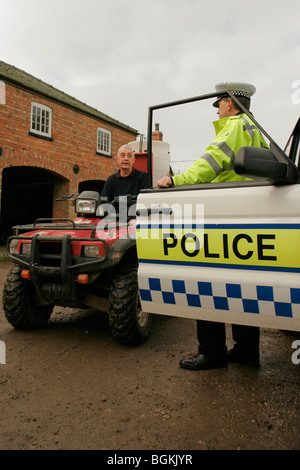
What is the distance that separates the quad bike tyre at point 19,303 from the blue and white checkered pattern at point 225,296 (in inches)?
68.6

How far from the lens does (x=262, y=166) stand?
1.54 meters

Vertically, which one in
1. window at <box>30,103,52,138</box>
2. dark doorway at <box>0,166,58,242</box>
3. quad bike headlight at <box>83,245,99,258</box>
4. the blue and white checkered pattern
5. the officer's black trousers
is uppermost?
window at <box>30,103,52,138</box>

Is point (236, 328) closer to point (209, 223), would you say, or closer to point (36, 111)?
point (209, 223)

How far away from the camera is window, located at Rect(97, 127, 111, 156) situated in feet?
44.6

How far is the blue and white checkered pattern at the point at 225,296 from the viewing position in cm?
166

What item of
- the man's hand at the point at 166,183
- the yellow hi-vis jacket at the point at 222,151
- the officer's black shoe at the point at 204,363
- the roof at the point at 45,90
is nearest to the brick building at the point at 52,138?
the roof at the point at 45,90

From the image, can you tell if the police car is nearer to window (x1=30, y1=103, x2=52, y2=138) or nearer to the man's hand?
the man's hand

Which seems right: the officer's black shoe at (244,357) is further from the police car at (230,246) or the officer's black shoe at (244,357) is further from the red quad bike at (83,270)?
the police car at (230,246)

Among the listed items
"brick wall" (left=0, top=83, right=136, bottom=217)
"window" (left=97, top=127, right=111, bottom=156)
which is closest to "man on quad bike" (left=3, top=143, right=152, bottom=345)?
"brick wall" (left=0, top=83, right=136, bottom=217)

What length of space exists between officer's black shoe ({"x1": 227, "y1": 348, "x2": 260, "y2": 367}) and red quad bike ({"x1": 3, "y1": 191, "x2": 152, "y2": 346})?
0.82 m

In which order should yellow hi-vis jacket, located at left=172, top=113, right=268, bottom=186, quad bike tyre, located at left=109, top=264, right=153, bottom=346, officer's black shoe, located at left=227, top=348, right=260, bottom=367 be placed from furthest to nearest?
quad bike tyre, located at left=109, top=264, right=153, bottom=346, officer's black shoe, located at left=227, top=348, right=260, bottom=367, yellow hi-vis jacket, located at left=172, top=113, right=268, bottom=186

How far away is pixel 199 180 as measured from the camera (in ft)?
6.58

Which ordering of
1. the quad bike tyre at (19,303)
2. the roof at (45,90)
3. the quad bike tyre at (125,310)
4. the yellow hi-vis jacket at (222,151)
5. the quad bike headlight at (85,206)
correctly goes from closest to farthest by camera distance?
the yellow hi-vis jacket at (222,151) < the quad bike tyre at (125,310) < the quad bike tyre at (19,303) < the quad bike headlight at (85,206) < the roof at (45,90)

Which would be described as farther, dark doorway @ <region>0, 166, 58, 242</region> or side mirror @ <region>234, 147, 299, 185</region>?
dark doorway @ <region>0, 166, 58, 242</region>
